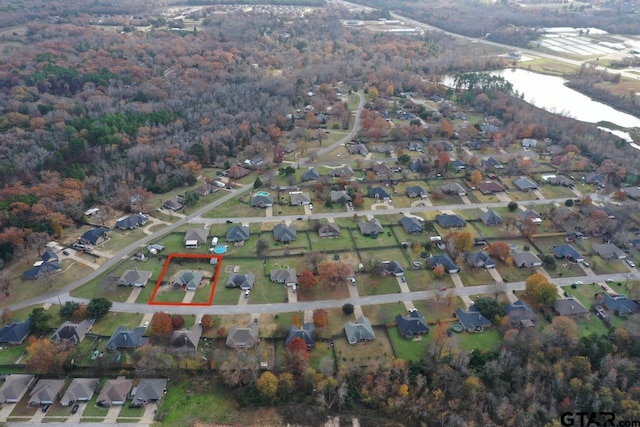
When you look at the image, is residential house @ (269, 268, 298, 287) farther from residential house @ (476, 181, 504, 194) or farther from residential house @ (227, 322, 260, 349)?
residential house @ (476, 181, 504, 194)

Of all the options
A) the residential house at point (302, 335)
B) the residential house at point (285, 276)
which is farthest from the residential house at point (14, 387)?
the residential house at point (285, 276)

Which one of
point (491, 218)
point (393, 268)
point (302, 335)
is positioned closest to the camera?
point (302, 335)

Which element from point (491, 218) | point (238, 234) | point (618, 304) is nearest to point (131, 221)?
point (238, 234)

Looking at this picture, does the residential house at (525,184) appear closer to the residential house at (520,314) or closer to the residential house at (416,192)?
the residential house at (416,192)

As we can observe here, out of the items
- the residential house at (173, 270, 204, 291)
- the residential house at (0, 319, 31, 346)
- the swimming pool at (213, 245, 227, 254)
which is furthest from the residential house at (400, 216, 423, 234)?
the residential house at (0, 319, 31, 346)

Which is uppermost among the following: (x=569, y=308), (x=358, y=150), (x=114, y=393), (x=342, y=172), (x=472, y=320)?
(x=358, y=150)

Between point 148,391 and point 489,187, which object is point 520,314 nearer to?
point 489,187
